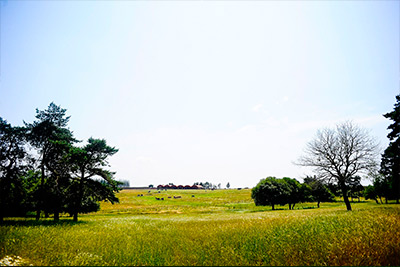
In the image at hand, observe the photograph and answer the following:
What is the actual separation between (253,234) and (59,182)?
25.6m

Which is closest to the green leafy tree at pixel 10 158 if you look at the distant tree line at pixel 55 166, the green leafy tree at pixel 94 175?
the distant tree line at pixel 55 166

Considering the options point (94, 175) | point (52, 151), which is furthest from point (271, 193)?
point (52, 151)

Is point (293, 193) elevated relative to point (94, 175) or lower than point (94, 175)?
lower

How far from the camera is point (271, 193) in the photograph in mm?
53594

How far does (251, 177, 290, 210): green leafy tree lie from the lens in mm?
53438

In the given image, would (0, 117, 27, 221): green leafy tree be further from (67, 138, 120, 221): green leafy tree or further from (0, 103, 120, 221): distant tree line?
(67, 138, 120, 221): green leafy tree

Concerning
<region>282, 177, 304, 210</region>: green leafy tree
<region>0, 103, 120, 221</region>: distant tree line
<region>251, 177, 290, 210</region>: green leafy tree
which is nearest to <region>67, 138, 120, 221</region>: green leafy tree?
<region>0, 103, 120, 221</region>: distant tree line

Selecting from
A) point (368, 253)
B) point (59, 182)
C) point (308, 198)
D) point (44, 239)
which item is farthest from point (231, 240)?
point (308, 198)

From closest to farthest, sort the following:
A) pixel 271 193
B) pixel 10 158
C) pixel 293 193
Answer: pixel 10 158 → pixel 271 193 → pixel 293 193

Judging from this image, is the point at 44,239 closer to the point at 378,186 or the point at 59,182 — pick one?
the point at 59,182

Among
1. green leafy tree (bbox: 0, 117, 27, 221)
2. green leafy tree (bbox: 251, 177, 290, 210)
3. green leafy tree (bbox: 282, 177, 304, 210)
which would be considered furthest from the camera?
green leafy tree (bbox: 282, 177, 304, 210)

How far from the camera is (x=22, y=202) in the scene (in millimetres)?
41531

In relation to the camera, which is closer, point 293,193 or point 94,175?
point 94,175

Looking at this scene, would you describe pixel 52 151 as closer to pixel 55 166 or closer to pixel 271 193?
pixel 55 166
